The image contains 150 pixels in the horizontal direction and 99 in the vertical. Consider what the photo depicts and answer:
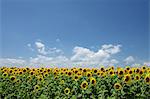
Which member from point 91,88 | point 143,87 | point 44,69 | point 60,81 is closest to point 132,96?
point 143,87

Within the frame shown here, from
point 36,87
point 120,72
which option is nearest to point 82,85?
point 120,72

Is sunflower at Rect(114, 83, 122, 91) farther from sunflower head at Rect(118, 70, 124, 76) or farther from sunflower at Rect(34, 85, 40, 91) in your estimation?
sunflower at Rect(34, 85, 40, 91)

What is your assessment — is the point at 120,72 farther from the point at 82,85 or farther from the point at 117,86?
the point at 82,85

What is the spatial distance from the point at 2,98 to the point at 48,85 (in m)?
1.52

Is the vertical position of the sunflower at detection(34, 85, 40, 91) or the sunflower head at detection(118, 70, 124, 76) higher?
the sunflower head at detection(118, 70, 124, 76)

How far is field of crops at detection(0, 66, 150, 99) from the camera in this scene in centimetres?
781

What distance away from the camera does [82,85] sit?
26.4 ft

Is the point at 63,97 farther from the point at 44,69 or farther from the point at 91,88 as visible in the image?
the point at 44,69

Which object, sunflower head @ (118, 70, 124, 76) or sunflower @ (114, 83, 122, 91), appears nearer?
sunflower @ (114, 83, 122, 91)

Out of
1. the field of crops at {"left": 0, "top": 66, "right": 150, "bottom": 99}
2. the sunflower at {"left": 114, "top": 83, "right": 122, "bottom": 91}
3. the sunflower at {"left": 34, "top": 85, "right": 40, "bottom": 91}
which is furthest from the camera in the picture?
the sunflower at {"left": 34, "top": 85, "right": 40, "bottom": 91}

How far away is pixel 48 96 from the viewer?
28.0ft

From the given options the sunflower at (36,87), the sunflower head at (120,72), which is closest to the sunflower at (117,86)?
the sunflower head at (120,72)

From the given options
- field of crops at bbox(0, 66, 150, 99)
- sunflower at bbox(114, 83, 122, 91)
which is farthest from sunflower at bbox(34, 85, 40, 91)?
sunflower at bbox(114, 83, 122, 91)

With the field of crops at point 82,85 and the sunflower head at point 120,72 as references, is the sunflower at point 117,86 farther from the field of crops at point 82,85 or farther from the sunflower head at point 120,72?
the sunflower head at point 120,72
